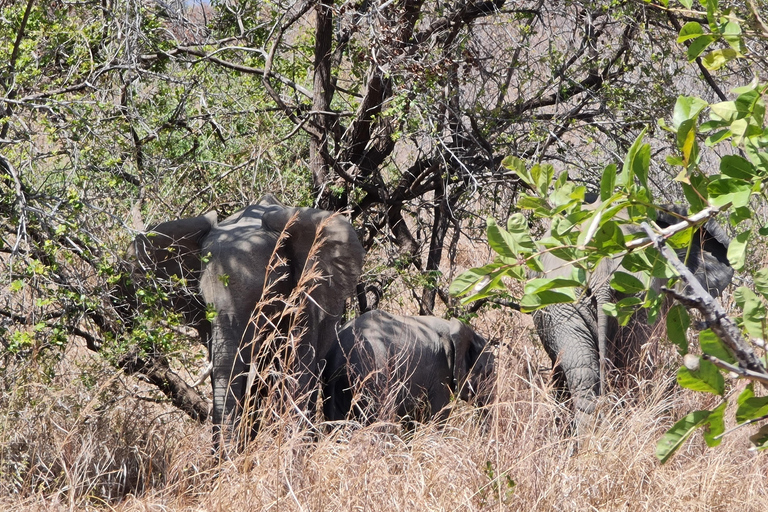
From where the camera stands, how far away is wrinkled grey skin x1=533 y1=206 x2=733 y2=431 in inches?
230

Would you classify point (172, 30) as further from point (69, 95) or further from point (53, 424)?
point (53, 424)

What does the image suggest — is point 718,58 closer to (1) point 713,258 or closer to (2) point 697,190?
(2) point 697,190

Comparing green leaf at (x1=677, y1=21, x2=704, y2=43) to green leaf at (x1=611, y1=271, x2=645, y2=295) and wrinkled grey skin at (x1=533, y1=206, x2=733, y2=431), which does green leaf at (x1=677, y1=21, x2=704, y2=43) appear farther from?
wrinkled grey skin at (x1=533, y1=206, x2=733, y2=431)

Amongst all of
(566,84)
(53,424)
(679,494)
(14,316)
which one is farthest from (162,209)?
(679,494)

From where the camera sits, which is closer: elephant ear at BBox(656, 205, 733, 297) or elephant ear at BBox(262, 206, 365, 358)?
elephant ear at BBox(262, 206, 365, 358)

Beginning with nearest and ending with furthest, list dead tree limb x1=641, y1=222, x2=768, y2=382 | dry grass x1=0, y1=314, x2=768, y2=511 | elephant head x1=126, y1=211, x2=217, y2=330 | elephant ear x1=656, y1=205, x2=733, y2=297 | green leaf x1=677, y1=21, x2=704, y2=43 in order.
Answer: dead tree limb x1=641, y1=222, x2=768, y2=382 → green leaf x1=677, y1=21, x2=704, y2=43 → dry grass x1=0, y1=314, x2=768, y2=511 → elephant head x1=126, y1=211, x2=217, y2=330 → elephant ear x1=656, y1=205, x2=733, y2=297

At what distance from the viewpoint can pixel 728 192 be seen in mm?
1820

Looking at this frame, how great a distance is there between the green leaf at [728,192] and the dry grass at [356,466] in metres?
1.78

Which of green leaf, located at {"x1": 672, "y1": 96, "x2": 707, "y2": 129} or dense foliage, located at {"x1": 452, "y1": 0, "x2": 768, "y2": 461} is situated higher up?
green leaf, located at {"x1": 672, "y1": 96, "x2": 707, "y2": 129}

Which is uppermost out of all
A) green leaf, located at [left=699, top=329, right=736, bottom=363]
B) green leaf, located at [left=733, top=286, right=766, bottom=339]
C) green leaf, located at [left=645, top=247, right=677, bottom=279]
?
green leaf, located at [left=645, top=247, right=677, bottom=279]

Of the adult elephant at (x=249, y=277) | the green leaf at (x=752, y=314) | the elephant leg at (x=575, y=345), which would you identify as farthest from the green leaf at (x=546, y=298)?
the elephant leg at (x=575, y=345)

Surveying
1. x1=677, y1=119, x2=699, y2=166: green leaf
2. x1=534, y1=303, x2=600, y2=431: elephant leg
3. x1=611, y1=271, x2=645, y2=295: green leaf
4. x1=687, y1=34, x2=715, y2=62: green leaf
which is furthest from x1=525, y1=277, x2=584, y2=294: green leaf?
x1=534, y1=303, x2=600, y2=431: elephant leg

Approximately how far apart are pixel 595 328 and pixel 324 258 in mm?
Answer: 2183

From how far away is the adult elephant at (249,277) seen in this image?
461cm
